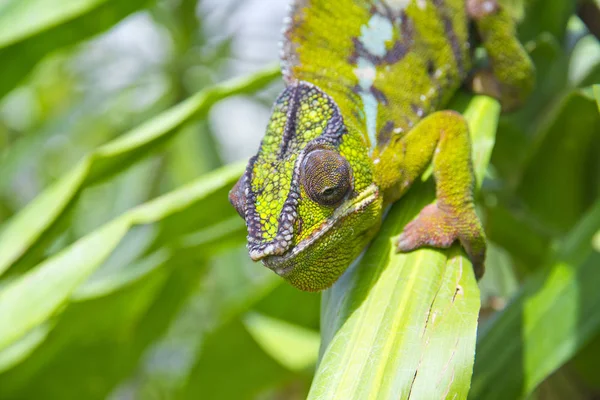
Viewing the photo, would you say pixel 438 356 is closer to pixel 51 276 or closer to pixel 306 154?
pixel 306 154

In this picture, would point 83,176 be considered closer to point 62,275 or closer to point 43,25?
point 62,275

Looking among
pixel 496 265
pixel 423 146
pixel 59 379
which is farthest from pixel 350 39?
pixel 496 265

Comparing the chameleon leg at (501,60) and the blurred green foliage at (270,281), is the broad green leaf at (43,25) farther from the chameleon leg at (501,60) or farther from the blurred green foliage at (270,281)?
the chameleon leg at (501,60)

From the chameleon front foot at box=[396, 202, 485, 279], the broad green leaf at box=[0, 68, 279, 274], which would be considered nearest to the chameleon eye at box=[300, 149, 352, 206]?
the chameleon front foot at box=[396, 202, 485, 279]

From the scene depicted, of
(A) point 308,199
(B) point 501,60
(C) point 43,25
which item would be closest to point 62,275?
(A) point 308,199

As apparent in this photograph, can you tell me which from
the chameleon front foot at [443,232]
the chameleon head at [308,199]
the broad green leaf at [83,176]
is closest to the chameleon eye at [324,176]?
the chameleon head at [308,199]
